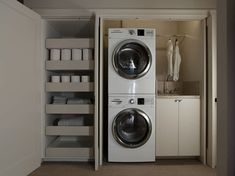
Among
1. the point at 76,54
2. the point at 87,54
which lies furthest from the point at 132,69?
the point at 76,54

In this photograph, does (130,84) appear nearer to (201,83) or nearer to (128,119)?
(128,119)

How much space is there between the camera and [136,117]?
319cm

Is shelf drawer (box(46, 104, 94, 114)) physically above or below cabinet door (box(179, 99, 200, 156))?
above

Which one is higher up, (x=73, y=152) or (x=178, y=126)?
(x=178, y=126)

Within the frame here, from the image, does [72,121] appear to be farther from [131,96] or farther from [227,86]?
[227,86]

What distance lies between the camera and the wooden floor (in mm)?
2824

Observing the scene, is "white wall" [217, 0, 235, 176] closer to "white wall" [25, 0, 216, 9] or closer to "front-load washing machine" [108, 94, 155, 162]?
"front-load washing machine" [108, 94, 155, 162]

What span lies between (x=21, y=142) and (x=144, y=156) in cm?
155

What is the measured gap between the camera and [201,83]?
129 inches

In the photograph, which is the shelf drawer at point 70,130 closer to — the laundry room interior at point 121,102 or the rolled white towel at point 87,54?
the laundry room interior at point 121,102

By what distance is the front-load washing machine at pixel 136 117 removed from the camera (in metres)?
3.17

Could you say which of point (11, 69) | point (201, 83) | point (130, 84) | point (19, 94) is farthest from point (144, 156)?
point (11, 69)

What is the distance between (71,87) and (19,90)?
766 mm

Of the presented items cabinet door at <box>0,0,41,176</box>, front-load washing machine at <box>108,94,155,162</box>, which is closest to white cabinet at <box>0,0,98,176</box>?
cabinet door at <box>0,0,41,176</box>
